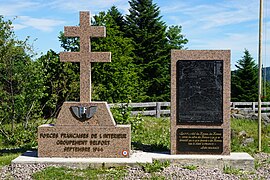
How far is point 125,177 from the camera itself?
792cm

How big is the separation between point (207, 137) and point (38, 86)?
5951mm

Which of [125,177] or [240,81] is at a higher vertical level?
[240,81]

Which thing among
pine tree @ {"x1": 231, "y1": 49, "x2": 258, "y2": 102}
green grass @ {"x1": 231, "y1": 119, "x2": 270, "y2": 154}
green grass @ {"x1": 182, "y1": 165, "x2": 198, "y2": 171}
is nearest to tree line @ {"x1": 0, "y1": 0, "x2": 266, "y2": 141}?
pine tree @ {"x1": 231, "y1": 49, "x2": 258, "y2": 102}

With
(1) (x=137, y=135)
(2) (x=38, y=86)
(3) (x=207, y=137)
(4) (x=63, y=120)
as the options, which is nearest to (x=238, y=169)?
(3) (x=207, y=137)

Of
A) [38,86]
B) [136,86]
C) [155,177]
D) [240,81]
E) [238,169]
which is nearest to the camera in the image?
[155,177]

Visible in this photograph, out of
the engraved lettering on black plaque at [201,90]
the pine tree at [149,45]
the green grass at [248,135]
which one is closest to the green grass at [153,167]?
the engraved lettering on black plaque at [201,90]

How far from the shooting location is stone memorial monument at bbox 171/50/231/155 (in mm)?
9148

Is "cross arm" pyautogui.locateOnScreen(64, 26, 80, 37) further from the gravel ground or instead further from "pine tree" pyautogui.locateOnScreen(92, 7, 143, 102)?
"pine tree" pyautogui.locateOnScreen(92, 7, 143, 102)

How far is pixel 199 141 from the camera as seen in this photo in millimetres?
9250

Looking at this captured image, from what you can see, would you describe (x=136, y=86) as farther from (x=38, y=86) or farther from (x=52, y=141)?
(x=52, y=141)

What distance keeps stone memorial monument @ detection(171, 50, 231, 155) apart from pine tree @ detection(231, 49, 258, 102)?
2532cm

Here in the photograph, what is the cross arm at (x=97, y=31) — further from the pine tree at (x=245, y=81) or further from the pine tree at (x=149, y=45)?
the pine tree at (x=245, y=81)

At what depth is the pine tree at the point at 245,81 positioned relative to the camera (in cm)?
3391

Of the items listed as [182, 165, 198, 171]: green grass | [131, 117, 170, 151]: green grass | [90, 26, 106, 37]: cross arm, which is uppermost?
[90, 26, 106, 37]: cross arm
